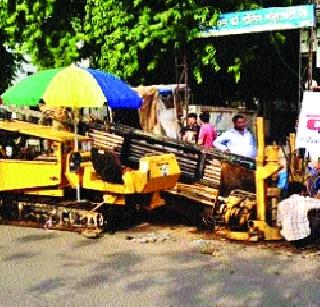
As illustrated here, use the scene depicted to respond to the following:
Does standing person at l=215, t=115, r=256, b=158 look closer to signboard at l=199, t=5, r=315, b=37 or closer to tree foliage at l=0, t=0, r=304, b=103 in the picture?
signboard at l=199, t=5, r=315, b=37

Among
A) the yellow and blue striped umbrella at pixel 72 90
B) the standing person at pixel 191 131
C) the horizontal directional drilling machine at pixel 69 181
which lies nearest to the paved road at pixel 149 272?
the horizontal directional drilling machine at pixel 69 181

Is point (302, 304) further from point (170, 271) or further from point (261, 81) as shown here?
point (261, 81)

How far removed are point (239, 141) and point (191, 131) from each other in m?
2.61

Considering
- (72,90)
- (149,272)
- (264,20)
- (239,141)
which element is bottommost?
(149,272)

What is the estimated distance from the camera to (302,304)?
5.75 m

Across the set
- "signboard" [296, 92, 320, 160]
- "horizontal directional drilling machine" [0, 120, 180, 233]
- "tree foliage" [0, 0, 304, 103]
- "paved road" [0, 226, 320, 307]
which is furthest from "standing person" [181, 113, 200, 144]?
"paved road" [0, 226, 320, 307]

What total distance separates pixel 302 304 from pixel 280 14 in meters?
7.40

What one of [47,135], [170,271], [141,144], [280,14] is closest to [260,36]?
[280,14]

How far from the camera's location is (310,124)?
10695 mm

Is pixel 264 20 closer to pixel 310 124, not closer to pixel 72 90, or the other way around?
pixel 310 124

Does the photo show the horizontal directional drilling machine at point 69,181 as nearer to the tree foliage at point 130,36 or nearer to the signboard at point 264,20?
the signboard at point 264,20

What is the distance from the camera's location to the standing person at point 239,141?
9.67 m

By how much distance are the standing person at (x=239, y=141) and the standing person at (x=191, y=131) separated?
76.4 inches

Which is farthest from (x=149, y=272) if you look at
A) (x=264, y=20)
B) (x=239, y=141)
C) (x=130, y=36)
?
(x=130, y=36)
